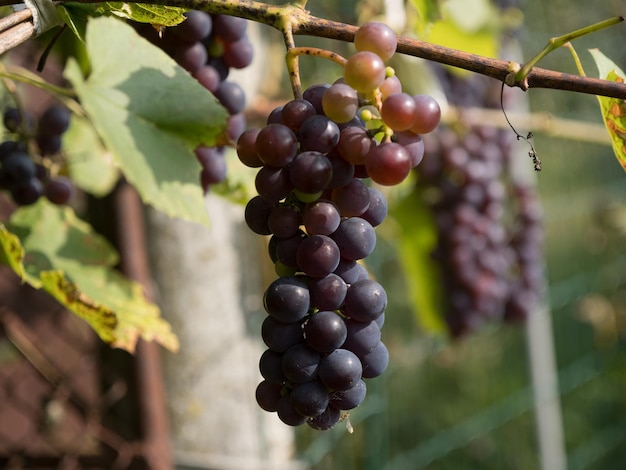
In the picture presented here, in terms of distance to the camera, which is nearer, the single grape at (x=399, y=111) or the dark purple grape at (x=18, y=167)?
the single grape at (x=399, y=111)

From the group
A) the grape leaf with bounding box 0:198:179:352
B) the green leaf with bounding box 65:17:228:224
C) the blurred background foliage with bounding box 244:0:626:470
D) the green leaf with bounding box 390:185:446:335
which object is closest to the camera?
the green leaf with bounding box 65:17:228:224

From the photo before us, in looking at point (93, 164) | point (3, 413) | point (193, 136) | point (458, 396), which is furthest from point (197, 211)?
point (458, 396)

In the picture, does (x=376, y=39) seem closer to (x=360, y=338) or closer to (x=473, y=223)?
(x=360, y=338)

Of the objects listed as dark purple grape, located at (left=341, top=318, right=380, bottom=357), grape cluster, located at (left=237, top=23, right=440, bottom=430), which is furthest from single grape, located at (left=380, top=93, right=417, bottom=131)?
dark purple grape, located at (left=341, top=318, right=380, bottom=357)

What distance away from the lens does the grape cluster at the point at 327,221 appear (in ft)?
1.20

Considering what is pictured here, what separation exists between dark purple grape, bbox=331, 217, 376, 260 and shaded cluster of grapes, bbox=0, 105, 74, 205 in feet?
0.96

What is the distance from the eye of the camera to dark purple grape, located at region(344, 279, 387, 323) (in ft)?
1.24

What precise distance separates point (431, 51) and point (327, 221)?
0.31ft

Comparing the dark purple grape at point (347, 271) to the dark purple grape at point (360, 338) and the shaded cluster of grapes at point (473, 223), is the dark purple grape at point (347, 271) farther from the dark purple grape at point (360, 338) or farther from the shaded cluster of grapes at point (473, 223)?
the shaded cluster of grapes at point (473, 223)

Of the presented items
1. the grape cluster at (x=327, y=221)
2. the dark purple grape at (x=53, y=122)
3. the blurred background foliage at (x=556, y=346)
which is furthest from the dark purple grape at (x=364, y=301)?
the blurred background foliage at (x=556, y=346)

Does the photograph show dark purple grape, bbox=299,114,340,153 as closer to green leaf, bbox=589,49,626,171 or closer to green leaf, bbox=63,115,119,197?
green leaf, bbox=589,49,626,171

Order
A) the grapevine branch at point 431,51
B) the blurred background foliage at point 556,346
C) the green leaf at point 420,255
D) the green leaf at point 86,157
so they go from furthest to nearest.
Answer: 1. the blurred background foliage at point 556,346
2. the green leaf at point 420,255
3. the green leaf at point 86,157
4. the grapevine branch at point 431,51

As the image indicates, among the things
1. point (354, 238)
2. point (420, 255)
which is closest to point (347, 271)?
point (354, 238)

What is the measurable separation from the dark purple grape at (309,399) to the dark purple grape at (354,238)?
0.22 ft
